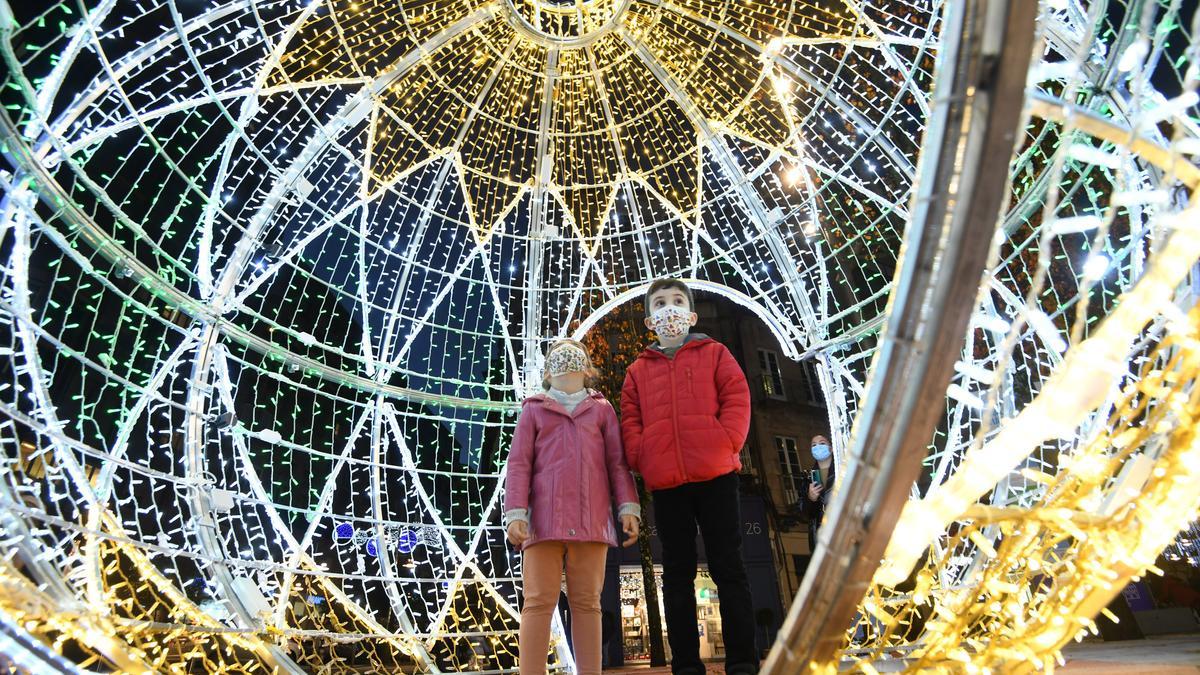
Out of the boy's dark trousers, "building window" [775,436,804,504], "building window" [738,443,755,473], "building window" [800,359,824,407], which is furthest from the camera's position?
"building window" [800,359,824,407]

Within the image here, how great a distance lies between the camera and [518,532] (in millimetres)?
2705

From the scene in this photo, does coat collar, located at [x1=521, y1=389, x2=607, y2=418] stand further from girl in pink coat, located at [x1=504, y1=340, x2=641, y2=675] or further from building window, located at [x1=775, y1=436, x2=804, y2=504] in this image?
building window, located at [x1=775, y1=436, x2=804, y2=504]

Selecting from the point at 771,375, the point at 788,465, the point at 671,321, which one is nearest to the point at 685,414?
the point at 671,321

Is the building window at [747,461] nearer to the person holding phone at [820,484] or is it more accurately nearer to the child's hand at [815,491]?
the person holding phone at [820,484]

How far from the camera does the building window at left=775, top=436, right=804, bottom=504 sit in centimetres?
1357

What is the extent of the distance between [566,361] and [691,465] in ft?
2.55

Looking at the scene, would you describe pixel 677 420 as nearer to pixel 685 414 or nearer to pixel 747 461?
pixel 685 414

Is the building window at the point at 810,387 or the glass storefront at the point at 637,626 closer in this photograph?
the glass storefront at the point at 637,626

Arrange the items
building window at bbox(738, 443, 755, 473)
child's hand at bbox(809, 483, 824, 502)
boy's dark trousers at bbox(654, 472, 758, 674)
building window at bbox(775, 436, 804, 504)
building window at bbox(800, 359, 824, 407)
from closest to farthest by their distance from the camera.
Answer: boy's dark trousers at bbox(654, 472, 758, 674) → child's hand at bbox(809, 483, 824, 502) → building window at bbox(738, 443, 755, 473) → building window at bbox(775, 436, 804, 504) → building window at bbox(800, 359, 824, 407)

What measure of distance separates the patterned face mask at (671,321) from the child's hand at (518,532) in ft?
3.63

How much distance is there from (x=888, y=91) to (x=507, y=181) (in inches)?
134

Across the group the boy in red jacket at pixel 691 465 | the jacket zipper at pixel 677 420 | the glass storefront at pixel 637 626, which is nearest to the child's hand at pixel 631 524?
the boy in red jacket at pixel 691 465

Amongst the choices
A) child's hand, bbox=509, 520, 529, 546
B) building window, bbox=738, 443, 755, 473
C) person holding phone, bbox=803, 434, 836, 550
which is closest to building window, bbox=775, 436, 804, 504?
building window, bbox=738, 443, 755, 473

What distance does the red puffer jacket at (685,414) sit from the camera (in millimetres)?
2832
